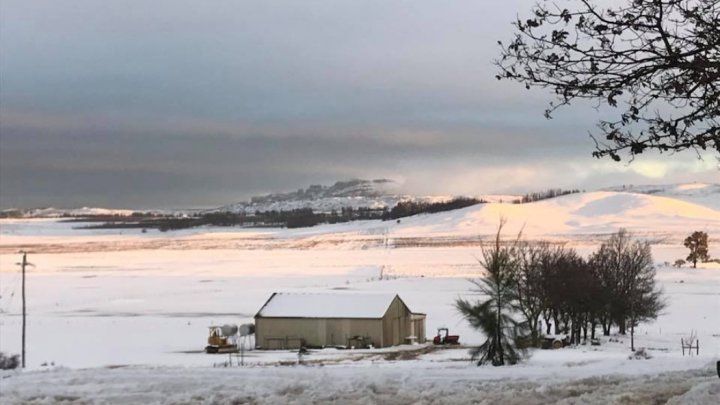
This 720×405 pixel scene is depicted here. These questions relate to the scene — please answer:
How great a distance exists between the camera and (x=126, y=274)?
84.6m

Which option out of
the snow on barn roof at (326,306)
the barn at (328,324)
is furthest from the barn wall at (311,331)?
the snow on barn roof at (326,306)

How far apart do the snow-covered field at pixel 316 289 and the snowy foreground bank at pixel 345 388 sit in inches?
1.7

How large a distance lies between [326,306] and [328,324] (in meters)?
1.29

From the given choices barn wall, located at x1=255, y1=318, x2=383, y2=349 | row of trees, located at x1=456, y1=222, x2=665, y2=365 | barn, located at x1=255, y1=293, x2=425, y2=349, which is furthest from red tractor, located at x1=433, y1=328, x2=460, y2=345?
barn wall, located at x1=255, y1=318, x2=383, y2=349

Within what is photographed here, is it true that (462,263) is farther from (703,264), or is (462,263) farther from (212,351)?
(212,351)

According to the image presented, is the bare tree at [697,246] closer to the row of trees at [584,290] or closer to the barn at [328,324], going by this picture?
the row of trees at [584,290]

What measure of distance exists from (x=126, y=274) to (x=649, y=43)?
3268 inches

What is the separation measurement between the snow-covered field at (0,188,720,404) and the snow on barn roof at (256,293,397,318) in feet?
13.1

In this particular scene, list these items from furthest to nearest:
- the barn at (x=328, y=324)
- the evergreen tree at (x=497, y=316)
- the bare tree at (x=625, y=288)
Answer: the bare tree at (x=625, y=288) → the barn at (x=328, y=324) → the evergreen tree at (x=497, y=316)

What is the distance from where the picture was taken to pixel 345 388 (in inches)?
456

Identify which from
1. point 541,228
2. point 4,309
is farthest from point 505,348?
point 541,228

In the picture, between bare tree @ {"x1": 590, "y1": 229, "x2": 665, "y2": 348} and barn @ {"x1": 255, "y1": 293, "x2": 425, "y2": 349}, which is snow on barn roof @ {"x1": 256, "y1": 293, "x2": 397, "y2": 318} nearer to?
barn @ {"x1": 255, "y1": 293, "x2": 425, "y2": 349}

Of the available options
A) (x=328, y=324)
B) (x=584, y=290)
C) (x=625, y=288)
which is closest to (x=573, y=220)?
(x=625, y=288)

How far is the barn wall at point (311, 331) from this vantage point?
1780 inches
